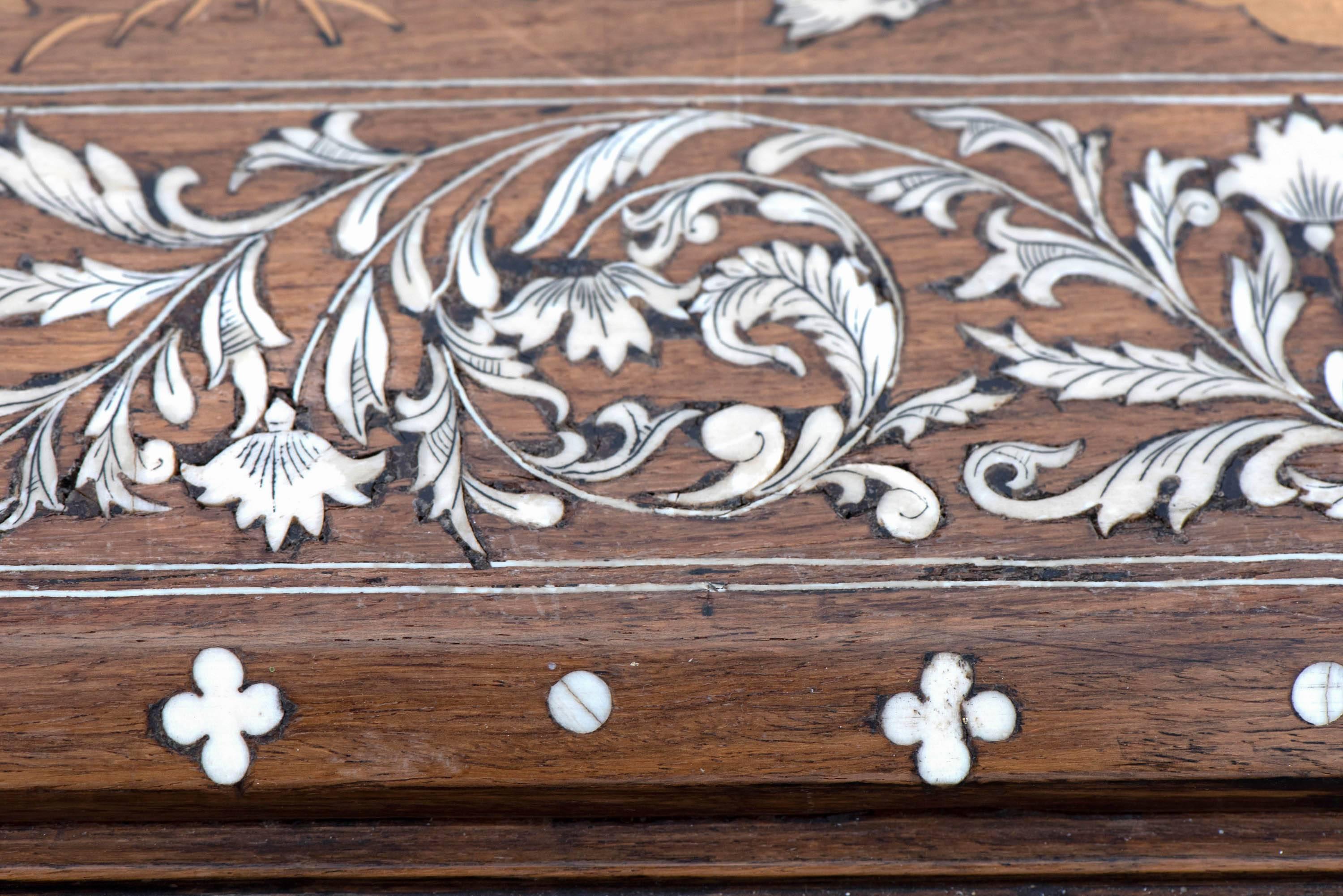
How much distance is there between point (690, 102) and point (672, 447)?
0.26 m

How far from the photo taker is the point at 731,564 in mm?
603

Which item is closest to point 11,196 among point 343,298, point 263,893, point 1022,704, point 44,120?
point 44,120

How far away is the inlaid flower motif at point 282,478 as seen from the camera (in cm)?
61

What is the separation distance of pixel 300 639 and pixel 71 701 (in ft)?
0.46

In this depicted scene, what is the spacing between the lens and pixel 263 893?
585 mm

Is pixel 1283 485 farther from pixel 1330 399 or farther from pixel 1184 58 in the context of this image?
pixel 1184 58

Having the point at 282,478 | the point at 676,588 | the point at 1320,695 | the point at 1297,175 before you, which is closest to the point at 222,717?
the point at 282,478

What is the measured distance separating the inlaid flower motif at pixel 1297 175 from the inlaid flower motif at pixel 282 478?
617 mm

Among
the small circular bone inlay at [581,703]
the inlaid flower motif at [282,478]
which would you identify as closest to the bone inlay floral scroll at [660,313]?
the inlaid flower motif at [282,478]

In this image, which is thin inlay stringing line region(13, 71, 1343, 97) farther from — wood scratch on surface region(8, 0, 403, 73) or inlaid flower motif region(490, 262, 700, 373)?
inlaid flower motif region(490, 262, 700, 373)

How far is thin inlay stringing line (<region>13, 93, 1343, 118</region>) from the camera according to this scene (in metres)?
0.69

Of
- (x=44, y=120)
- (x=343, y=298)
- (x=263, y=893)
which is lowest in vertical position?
(x=263, y=893)

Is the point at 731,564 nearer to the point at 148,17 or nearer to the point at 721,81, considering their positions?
the point at 721,81

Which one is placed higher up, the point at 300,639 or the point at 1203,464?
the point at 1203,464
